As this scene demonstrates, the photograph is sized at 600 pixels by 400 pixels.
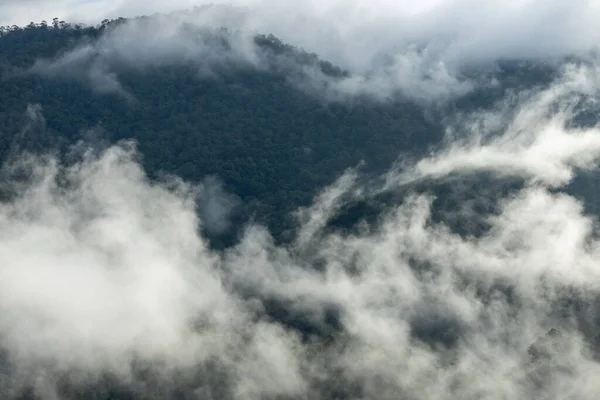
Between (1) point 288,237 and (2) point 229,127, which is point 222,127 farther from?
(1) point 288,237

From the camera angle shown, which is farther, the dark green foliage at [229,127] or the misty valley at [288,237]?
the dark green foliage at [229,127]

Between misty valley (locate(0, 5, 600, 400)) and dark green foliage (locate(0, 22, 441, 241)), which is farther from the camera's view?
dark green foliage (locate(0, 22, 441, 241))

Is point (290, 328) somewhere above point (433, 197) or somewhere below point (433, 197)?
below

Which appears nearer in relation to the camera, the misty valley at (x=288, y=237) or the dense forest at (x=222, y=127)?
the misty valley at (x=288, y=237)

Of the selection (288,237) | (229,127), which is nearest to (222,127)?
(229,127)

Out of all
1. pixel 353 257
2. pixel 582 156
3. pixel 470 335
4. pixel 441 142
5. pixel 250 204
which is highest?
pixel 441 142

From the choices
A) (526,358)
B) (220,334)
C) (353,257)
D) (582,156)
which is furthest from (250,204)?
(582,156)

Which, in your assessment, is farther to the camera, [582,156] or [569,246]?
[582,156]

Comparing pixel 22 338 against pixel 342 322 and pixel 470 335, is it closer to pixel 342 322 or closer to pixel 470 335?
pixel 342 322
